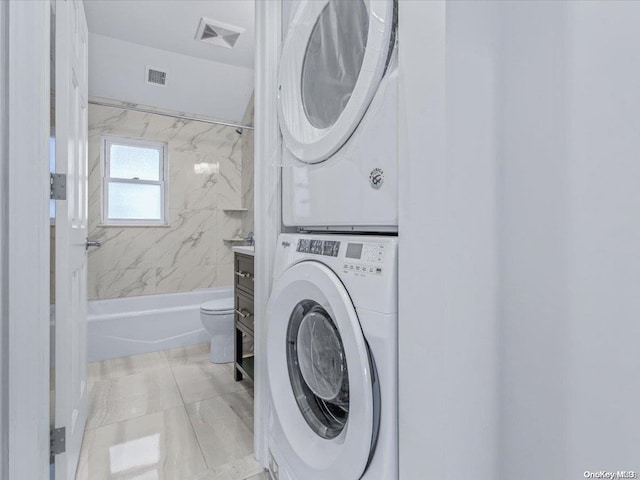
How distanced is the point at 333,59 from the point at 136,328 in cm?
257

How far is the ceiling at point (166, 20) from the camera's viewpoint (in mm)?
2242

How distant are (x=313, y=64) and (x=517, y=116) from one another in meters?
0.67

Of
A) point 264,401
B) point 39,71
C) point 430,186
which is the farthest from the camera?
point 264,401

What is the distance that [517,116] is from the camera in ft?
2.31

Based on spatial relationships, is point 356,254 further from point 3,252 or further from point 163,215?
point 163,215

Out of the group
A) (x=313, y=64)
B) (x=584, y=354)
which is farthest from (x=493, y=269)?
(x=313, y=64)

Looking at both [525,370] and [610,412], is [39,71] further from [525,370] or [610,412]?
[610,412]

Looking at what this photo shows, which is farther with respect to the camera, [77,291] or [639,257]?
[77,291]

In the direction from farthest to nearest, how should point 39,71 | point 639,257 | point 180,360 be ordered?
point 180,360 → point 39,71 → point 639,257

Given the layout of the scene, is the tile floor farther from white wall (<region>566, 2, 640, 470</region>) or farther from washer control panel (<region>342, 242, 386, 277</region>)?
white wall (<region>566, 2, 640, 470</region>)

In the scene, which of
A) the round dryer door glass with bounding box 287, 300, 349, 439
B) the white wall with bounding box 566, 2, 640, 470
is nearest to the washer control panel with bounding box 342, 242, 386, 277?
the round dryer door glass with bounding box 287, 300, 349, 439

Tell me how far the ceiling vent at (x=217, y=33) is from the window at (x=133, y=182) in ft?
4.06

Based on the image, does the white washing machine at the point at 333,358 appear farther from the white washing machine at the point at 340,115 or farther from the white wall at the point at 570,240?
the white wall at the point at 570,240

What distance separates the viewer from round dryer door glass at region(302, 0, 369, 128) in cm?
87
